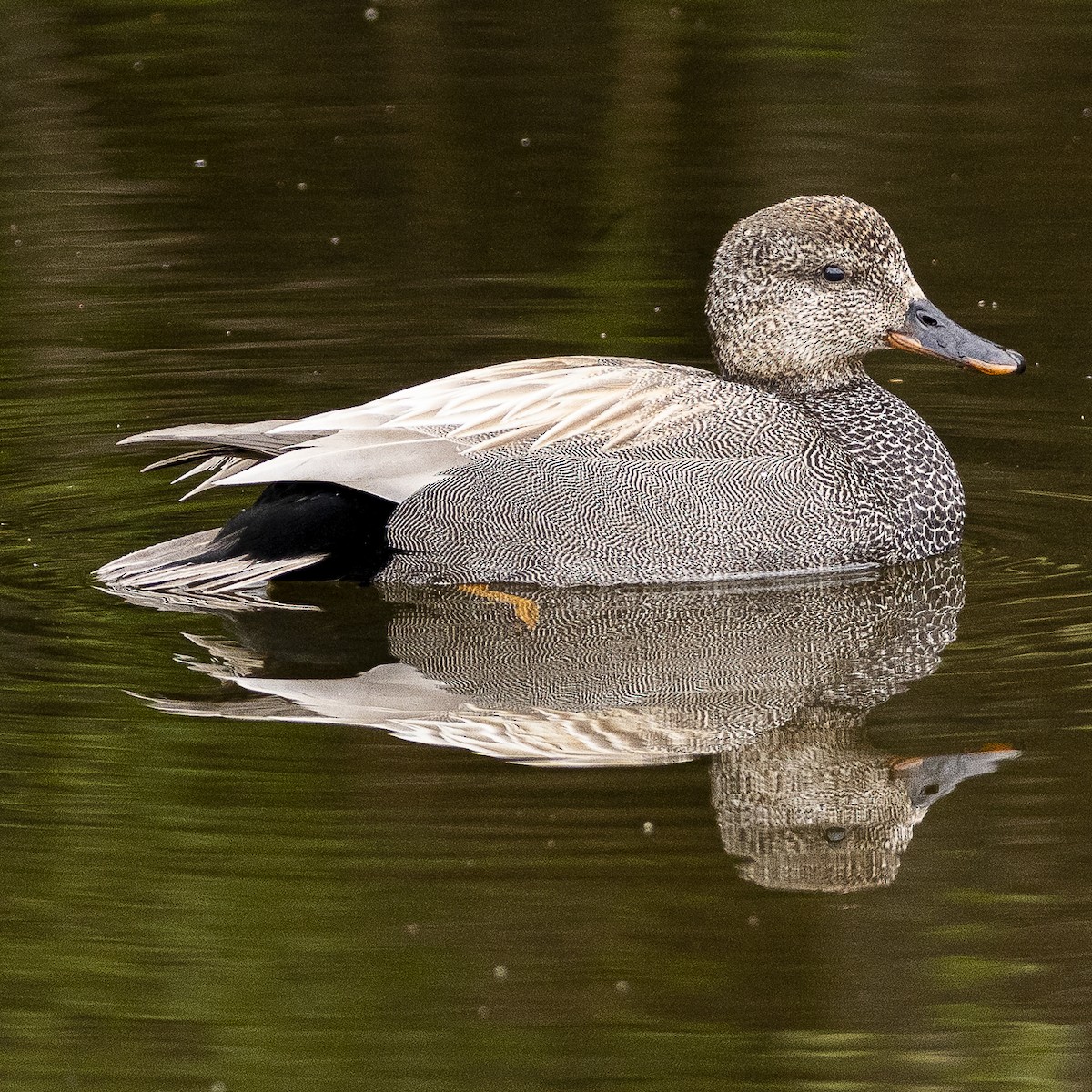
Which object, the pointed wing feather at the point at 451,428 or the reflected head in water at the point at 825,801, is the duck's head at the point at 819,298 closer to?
the pointed wing feather at the point at 451,428

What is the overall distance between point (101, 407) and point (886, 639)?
13.5 ft

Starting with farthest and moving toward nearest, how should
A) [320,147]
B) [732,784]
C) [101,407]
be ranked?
[320,147]
[101,407]
[732,784]

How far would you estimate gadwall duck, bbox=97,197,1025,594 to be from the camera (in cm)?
721

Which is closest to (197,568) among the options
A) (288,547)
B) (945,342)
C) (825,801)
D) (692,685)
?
(288,547)

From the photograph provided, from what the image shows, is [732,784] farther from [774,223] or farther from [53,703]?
[774,223]

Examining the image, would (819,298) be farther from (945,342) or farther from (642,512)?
(642,512)

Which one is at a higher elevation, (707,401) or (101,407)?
(707,401)

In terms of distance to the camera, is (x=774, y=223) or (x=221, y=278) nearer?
(x=774, y=223)

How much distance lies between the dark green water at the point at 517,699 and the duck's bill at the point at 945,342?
2.15ft

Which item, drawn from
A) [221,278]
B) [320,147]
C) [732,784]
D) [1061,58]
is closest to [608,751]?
[732,784]

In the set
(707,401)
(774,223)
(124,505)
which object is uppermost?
(774,223)

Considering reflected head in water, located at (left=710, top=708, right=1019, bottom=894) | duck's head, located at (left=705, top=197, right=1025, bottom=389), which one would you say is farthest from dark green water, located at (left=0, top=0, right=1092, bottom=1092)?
duck's head, located at (left=705, top=197, right=1025, bottom=389)

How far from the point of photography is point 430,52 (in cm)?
1503

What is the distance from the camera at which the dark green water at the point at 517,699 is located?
4.70 meters
